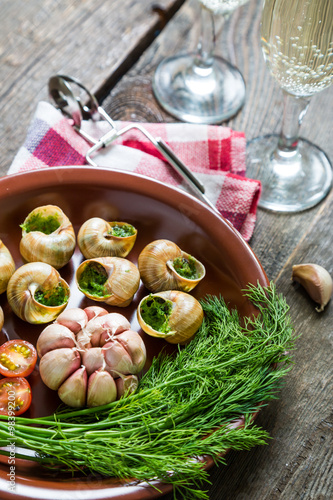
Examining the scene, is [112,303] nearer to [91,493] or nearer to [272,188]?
[91,493]

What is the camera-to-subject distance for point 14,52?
127 cm

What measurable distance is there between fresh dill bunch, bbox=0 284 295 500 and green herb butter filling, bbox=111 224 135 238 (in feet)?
0.67

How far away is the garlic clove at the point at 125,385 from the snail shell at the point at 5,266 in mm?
231

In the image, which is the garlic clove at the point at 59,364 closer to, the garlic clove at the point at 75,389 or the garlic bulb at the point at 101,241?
the garlic clove at the point at 75,389

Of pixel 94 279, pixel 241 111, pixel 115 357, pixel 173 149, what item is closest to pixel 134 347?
pixel 115 357

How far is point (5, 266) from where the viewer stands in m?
0.85

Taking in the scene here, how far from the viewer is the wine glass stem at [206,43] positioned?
1192 mm

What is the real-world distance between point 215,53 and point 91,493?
3.37 feet

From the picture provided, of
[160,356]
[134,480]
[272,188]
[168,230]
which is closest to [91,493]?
[134,480]

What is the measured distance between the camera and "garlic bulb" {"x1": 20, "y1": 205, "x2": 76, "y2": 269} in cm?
86

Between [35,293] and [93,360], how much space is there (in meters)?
0.15

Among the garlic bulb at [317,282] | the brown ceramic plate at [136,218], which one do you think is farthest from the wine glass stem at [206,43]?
the garlic bulb at [317,282]

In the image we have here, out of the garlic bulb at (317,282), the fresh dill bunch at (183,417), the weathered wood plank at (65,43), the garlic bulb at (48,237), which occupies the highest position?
the weathered wood plank at (65,43)

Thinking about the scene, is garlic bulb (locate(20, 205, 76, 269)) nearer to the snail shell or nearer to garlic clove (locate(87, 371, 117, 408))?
the snail shell
